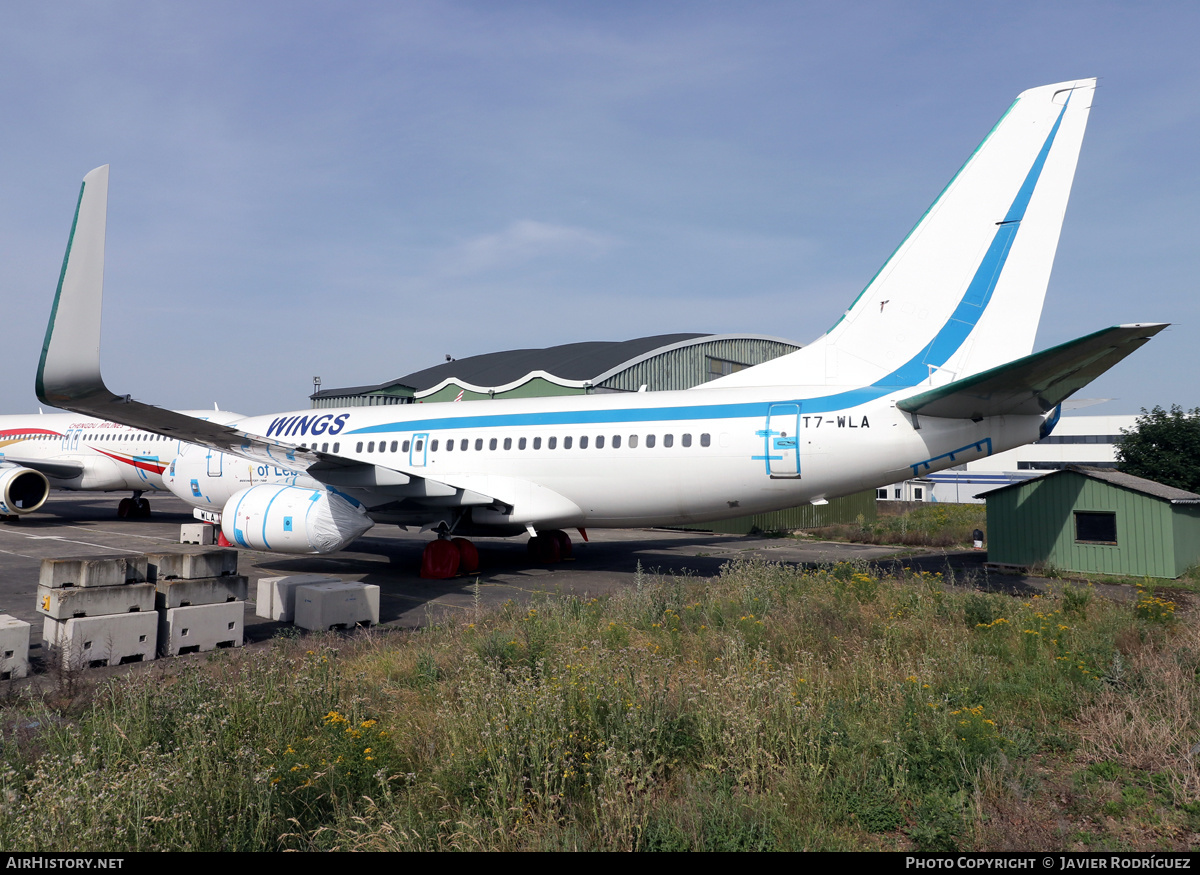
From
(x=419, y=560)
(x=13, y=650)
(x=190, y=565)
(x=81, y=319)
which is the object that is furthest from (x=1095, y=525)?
(x=13, y=650)

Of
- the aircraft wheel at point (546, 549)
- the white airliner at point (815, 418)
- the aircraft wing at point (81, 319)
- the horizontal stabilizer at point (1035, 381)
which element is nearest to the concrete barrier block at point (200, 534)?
the white airliner at point (815, 418)

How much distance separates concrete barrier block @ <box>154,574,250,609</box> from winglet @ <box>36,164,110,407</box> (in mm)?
2665

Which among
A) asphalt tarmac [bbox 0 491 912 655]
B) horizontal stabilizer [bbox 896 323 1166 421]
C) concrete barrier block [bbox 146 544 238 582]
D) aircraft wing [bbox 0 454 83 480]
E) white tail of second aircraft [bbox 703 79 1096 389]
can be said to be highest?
white tail of second aircraft [bbox 703 79 1096 389]

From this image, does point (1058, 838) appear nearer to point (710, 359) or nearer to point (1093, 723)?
point (1093, 723)

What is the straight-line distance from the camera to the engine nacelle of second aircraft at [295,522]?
45.3ft

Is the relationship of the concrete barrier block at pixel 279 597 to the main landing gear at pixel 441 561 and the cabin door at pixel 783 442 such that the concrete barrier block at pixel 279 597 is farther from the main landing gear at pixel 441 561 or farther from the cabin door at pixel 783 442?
the cabin door at pixel 783 442

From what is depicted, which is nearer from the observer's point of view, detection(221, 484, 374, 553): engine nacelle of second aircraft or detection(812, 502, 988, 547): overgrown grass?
detection(221, 484, 374, 553): engine nacelle of second aircraft

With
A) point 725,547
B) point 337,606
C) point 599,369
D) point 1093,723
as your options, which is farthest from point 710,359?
point 1093,723

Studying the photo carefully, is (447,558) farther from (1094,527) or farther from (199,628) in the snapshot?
(1094,527)

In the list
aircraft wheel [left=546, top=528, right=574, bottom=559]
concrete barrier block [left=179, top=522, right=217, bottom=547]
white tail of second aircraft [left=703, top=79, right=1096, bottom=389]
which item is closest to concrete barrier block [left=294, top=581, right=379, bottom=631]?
aircraft wheel [left=546, top=528, right=574, bottom=559]

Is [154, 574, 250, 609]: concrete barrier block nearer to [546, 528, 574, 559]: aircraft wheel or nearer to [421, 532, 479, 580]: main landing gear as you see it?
[421, 532, 479, 580]: main landing gear

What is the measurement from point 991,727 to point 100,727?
6.95 metres

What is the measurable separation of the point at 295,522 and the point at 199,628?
4.93 m

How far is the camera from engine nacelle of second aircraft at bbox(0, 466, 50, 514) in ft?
82.3
